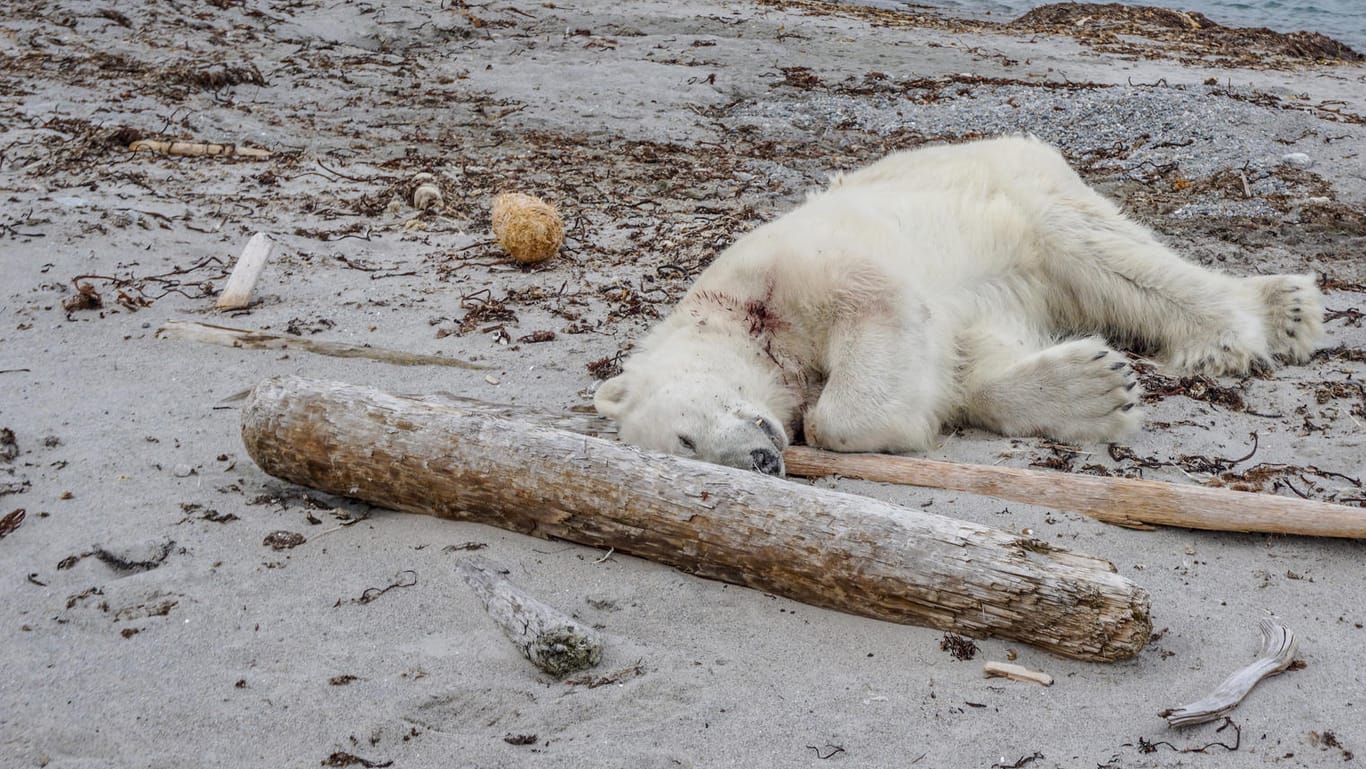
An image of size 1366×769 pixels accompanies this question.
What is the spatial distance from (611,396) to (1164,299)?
2608 mm

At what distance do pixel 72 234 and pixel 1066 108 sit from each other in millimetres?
7469

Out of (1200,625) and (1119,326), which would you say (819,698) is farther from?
(1119,326)

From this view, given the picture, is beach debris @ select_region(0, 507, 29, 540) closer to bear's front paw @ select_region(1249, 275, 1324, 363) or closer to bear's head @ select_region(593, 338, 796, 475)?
bear's head @ select_region(593, 338, 796, 475)

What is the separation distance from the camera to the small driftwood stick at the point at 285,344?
16.0 ft

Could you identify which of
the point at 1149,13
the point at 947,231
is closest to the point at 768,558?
the point at 947,231

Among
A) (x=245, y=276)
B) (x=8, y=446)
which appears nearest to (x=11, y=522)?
(x=8, y=446)

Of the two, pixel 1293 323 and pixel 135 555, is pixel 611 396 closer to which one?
pixel 135 555

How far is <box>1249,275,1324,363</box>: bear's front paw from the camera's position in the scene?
4.74m

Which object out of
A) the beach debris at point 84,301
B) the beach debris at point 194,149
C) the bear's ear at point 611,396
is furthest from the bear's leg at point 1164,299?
the beach debris at point 194,149

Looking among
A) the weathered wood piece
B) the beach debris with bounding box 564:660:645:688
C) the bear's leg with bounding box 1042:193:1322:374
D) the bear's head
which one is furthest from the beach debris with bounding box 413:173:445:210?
the beach debris with bounding box 564:660:645:688

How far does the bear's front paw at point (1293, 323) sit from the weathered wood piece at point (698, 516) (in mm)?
2730

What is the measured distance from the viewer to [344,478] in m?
3.46

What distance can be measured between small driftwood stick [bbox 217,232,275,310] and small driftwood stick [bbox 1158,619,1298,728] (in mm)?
4831

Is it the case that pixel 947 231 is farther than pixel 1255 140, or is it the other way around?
pixel 1255 140
